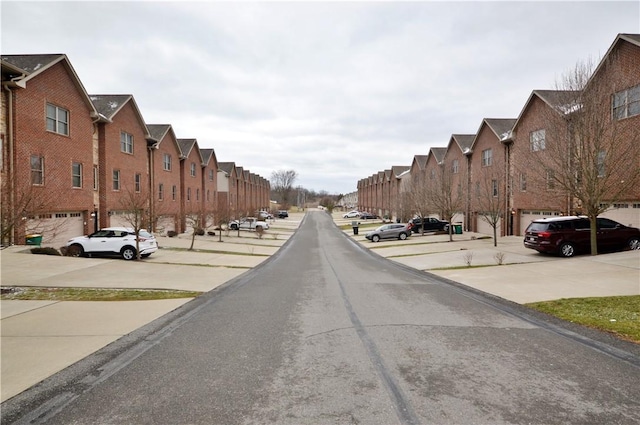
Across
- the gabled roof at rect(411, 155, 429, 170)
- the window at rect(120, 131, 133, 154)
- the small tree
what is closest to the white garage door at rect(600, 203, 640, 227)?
the small tree

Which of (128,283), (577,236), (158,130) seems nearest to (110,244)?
(128,283)

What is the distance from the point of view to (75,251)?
1869cm

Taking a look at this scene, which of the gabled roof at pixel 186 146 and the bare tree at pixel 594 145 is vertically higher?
the gabled roof at pixel 186 146

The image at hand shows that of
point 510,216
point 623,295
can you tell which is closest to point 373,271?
point 623,295

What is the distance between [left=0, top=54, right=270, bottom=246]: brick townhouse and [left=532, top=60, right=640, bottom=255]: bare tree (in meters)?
19.6

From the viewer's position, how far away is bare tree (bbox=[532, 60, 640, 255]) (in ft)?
50.6

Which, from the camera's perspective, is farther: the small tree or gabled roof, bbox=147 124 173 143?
gabled roof, bbox=147 124 173 143

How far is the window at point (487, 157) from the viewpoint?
34.1 m

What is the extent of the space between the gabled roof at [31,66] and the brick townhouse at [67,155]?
0.04 metres

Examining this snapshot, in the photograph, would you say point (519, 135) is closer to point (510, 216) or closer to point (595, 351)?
point (510, 216)

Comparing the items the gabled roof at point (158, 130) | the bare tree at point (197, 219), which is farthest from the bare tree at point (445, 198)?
the gabled roof at point (158, 130)

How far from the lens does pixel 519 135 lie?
94.8 feet

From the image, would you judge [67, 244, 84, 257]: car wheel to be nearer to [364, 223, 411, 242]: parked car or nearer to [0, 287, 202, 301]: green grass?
[0, 287, 202, 301]: green grass

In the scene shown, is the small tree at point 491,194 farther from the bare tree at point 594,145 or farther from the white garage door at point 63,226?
the white garage door at point 63,226
